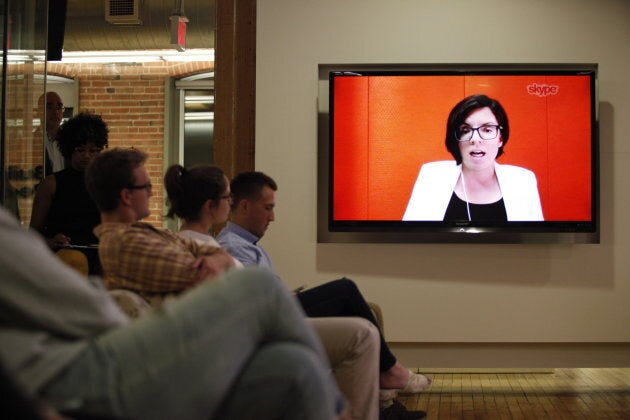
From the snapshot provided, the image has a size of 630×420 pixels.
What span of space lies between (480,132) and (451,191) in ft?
1.18

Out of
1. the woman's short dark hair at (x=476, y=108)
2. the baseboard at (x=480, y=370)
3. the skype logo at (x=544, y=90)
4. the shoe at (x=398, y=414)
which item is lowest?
the baseboard at (x=480, y=370)

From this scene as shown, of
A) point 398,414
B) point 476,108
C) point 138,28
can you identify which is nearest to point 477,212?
point 476,108

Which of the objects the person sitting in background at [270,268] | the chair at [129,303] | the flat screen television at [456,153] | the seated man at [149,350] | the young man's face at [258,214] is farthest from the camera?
the flat screen television at [456,153]

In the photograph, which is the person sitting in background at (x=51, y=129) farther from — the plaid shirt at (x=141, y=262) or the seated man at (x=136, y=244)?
the plaid shirt at (x=141, y=262)

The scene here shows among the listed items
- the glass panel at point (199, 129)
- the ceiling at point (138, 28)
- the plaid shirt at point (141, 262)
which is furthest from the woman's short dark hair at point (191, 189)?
the glass panel at point (199, 129)

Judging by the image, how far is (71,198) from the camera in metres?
4.01

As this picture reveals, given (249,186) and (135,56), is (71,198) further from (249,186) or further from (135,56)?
(135,56)

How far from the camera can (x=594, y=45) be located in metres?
5.06

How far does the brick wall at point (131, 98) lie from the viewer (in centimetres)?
1057

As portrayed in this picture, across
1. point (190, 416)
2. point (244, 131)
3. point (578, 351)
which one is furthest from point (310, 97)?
point (190, 416)

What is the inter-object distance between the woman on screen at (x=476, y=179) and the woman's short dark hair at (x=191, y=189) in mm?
2047

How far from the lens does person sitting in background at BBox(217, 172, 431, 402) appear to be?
3459 millimetres

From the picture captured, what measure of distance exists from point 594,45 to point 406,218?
1421mm

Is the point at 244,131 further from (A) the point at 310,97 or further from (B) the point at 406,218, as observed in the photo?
(B) the point at 406,218
